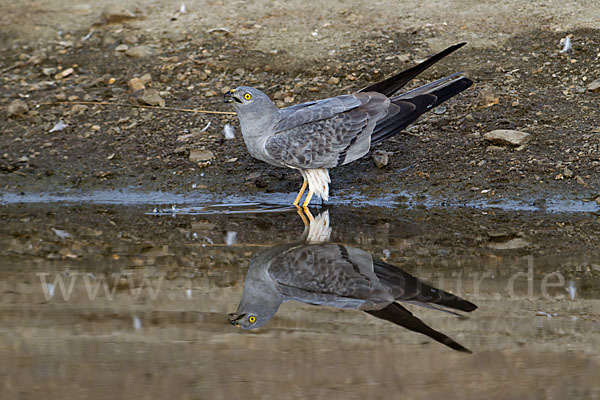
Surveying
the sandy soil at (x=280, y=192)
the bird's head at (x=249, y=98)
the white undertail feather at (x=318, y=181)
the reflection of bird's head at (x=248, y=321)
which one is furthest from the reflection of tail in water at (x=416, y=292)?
the bird's head at (x=249, y=98)

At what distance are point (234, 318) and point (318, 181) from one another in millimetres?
2669

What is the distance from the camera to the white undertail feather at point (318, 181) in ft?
20.0

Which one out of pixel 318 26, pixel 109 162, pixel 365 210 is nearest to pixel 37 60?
pixel 109 162

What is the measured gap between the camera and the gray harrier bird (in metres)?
5.80

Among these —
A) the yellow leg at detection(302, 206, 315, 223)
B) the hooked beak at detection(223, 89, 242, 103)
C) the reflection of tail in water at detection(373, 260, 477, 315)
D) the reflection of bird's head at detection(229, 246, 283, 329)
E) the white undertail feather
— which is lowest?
the yellow leg at detection(302, 206, 315, 223)

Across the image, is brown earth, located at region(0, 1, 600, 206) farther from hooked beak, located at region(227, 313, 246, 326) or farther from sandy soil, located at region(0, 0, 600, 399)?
hooked beak, located at region(227, 313, 246, 326)

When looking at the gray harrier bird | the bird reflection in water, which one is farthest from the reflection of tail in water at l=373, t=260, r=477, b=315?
the gray harrier bird

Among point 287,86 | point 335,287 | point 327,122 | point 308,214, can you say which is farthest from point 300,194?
point 335,287

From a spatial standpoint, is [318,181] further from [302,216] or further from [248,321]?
[248,321]

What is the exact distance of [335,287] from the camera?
392 cm

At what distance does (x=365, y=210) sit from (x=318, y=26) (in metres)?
3.03

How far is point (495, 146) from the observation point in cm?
638

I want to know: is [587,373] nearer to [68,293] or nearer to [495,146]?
[68,293]

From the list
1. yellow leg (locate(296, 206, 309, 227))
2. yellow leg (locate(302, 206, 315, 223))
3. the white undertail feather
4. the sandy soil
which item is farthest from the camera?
the white undertail feather
